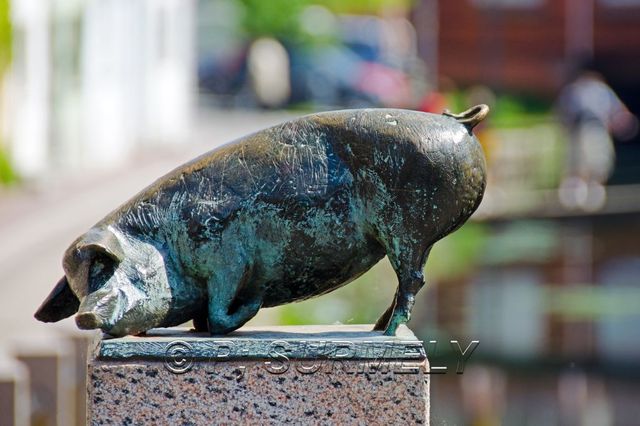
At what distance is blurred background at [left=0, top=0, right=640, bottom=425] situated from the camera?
1002 cm

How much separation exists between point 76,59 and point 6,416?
15.1 meters

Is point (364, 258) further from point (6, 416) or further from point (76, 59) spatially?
point (76, 59)

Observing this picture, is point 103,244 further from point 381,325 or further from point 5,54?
point 5,54

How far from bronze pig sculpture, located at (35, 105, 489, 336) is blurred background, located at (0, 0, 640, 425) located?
0.78 m

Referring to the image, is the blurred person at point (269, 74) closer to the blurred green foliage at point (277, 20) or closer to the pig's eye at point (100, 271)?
the blurred green foliage at point (277, 20)

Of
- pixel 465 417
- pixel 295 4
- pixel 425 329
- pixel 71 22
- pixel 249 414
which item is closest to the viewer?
pixel 249 414

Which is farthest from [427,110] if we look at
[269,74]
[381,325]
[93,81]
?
[269,74]

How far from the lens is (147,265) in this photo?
4.69 m

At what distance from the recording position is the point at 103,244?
183 inches

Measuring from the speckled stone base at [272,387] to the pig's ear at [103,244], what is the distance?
0.90 feet

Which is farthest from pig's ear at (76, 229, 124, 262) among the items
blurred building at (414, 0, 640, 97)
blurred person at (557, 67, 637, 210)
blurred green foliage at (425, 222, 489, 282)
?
blurred building at (414, 0, 640, 97)

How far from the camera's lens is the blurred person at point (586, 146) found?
20.5 meters

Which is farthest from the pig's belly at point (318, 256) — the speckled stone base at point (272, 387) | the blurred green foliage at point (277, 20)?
the blurred green foliage at point (277, 20)

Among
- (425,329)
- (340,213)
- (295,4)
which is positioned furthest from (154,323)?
(295,4)
